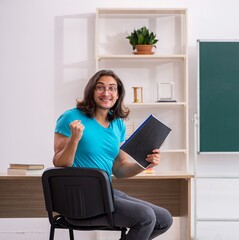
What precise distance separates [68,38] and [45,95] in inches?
21.6

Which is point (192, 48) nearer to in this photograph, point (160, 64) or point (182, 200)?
point (160, 64)

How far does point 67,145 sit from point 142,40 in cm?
239

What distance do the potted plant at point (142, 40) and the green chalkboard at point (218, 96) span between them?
42 cm

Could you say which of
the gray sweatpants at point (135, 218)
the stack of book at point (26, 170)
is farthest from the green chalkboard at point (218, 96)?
the gray sweatpants at point (135, 218)

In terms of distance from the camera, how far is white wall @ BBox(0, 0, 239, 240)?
5.13 m

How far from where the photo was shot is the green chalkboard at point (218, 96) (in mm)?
4891

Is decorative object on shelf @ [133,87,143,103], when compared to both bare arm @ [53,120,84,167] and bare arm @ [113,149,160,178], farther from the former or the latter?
bare arm @ [53,120,84,167]

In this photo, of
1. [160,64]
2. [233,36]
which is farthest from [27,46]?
[233,36]

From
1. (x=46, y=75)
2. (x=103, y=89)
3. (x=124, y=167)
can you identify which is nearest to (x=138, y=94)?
(x=46, y=75)

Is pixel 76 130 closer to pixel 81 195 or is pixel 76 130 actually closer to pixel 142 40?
pixel 81 195

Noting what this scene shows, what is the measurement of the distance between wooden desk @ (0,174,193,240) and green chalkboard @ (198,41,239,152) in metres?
0.54

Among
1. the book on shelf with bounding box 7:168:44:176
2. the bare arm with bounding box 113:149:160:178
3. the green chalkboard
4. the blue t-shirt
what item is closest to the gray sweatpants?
the blue t-shirt

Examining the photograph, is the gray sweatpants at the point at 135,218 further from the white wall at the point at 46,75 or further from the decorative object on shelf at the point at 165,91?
the white wall at the point at 46,75

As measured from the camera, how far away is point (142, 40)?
498 centimetres
